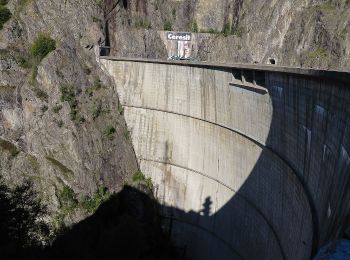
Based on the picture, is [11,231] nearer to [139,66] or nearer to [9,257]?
[9,257]

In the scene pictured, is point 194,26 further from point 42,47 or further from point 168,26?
point 42,47

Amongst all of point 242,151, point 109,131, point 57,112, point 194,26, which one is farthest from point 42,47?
point 194,26

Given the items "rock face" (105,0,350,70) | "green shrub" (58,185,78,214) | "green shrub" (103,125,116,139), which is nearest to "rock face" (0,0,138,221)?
"green shrub" (103,125,116,139)

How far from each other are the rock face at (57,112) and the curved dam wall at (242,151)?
1629 mm

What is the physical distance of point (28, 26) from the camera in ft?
103

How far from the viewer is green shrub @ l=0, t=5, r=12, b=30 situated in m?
30.8

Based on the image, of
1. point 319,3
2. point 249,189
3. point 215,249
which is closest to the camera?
point 249,189

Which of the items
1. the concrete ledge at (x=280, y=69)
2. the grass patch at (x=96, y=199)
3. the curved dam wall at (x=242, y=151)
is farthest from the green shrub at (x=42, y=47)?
the grass patch at (x=96, y=199)

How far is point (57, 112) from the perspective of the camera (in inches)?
1188

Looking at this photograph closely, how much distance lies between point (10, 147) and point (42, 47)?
7.11 m

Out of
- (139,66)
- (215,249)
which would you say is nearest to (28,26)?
(139,66)

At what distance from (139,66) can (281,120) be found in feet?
47.6

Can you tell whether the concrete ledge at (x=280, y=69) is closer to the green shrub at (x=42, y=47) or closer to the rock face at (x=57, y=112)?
the rock face at (x=57, y=112)

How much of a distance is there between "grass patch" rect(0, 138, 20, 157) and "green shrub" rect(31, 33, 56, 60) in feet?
20.0
